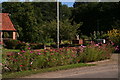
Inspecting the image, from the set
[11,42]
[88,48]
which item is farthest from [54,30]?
[88,48]

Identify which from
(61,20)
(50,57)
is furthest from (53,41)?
(50,57)

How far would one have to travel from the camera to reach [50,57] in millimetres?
10406

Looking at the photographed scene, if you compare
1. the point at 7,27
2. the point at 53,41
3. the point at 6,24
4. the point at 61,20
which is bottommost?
the point at 53,41

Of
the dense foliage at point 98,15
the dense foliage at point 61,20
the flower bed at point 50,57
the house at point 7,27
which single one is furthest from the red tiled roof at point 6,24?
the dense foliage at point 98,15

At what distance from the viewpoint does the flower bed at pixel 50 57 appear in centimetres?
926

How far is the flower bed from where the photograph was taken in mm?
9258

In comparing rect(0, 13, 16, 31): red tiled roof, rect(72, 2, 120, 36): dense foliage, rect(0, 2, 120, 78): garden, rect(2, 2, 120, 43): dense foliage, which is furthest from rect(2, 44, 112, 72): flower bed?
rect(72, 2, 120, 36): dense foliage

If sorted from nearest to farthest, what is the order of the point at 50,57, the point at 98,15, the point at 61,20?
the point at 50,57, the point at 61,20, the point at 98,15

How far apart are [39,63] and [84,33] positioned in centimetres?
4779

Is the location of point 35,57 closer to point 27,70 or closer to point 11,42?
point 27,70

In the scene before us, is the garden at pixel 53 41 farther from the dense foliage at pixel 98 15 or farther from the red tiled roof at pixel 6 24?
the red tiled roof at pixel 6 24

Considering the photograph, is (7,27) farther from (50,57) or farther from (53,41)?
(50,57)

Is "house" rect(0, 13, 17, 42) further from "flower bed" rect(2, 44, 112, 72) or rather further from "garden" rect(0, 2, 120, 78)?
"flower bed" rect(2, 44, 112, 72)

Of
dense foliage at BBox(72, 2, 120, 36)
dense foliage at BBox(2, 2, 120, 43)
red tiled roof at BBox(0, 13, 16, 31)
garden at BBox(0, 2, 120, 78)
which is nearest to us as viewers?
garden at BBox(0, 2, 120, 78)
